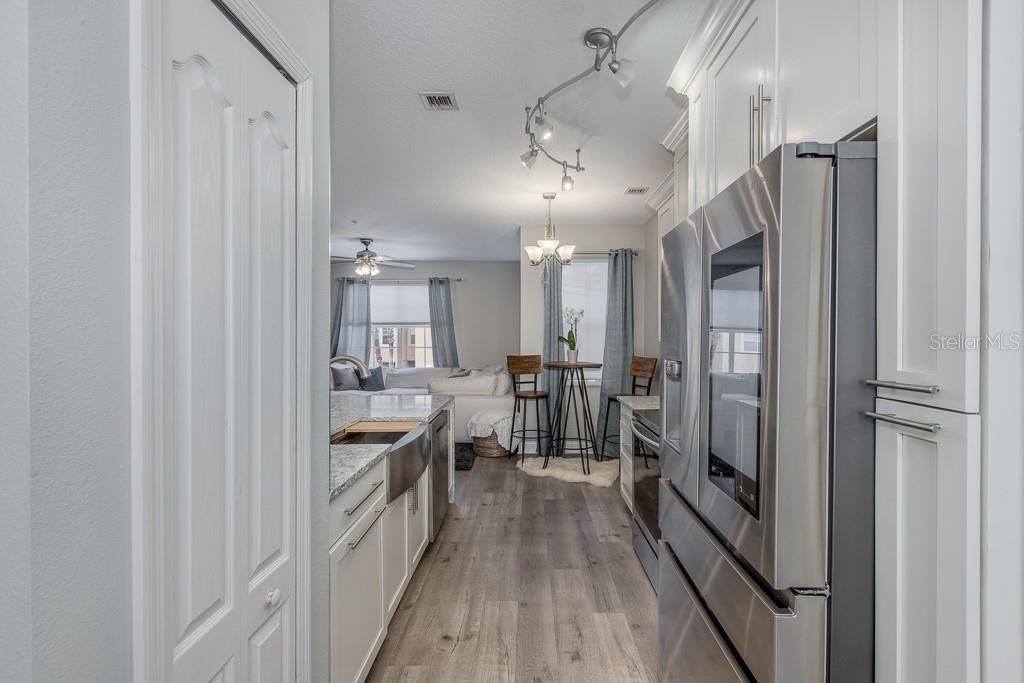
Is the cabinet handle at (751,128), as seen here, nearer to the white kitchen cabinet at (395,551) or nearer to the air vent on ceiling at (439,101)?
the air vent on ceiling at (439,101)

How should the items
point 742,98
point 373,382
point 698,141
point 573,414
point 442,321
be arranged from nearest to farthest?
point 742,98, point 698,141, point 573,414, point 373,382, point 442,321

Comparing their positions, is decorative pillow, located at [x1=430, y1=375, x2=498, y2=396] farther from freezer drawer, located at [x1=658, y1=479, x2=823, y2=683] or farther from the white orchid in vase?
freezer drawer, located at [x1=658, y1=479, x2=823, y2=683]

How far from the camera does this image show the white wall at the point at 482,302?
9.12m

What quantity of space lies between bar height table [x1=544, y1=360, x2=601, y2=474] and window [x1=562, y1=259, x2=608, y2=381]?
0.28m

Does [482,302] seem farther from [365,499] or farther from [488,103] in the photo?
[365,499]

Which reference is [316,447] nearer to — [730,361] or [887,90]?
[730,361]

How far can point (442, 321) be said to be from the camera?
9102 millimetres

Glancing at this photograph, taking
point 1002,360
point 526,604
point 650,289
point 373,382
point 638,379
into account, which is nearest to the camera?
point 1002,360

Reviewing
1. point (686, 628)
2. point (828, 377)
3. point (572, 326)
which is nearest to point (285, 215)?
point (828, 377)

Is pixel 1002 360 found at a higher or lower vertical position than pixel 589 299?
lower

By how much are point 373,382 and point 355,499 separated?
555 cm

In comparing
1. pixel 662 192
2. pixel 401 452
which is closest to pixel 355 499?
pixel 401 452

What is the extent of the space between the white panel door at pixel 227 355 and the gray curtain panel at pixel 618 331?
486cm

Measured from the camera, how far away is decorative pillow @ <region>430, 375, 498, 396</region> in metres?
6.25
